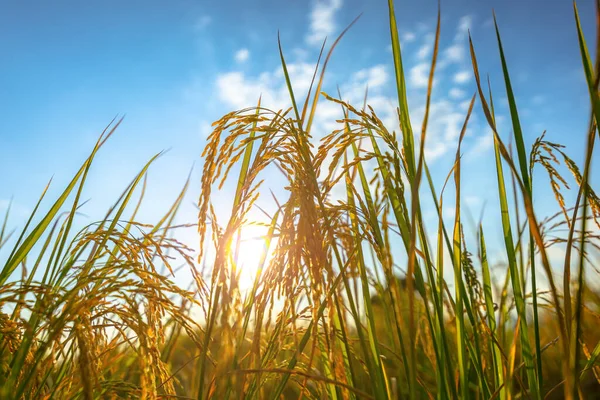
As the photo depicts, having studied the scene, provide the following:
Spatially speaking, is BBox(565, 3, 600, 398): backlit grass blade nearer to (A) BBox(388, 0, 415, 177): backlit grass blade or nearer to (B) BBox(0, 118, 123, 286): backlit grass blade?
(A) BBox(388, 0, 415, 177): backlit grass blade

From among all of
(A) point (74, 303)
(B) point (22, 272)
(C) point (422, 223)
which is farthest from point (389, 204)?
(B) point (22, 272)

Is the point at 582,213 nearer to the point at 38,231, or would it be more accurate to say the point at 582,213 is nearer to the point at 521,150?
the point at 521,150

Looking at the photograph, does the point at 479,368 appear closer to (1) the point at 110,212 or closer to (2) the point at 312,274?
(2) the point at 312,274

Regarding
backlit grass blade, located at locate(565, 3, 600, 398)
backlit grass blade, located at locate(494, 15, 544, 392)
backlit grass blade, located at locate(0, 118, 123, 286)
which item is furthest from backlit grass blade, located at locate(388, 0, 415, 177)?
backlit grass blade, located at locate(0, 118, 123, 286)

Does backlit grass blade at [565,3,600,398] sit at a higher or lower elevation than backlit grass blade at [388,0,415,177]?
lower

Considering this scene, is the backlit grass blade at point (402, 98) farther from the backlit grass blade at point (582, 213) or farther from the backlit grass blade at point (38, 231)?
the backlit grass blade at point (38, 231)

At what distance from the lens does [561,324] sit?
1.22 m

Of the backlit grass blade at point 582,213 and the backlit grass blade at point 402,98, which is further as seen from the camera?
the backlit grass blade at point 402,98

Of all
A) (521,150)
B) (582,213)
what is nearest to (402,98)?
(521,150)

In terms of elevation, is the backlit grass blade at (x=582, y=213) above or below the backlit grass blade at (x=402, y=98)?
below

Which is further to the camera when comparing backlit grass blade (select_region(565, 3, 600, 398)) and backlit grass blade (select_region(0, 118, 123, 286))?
backlit grass blade (select_region(0, 118, 123, 286))

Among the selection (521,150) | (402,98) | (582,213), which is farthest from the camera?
(402,98)

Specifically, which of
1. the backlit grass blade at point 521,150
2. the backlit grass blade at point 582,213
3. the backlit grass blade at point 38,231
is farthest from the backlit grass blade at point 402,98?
the backlit grass blade at point 38,231

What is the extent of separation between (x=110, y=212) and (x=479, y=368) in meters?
1.66
